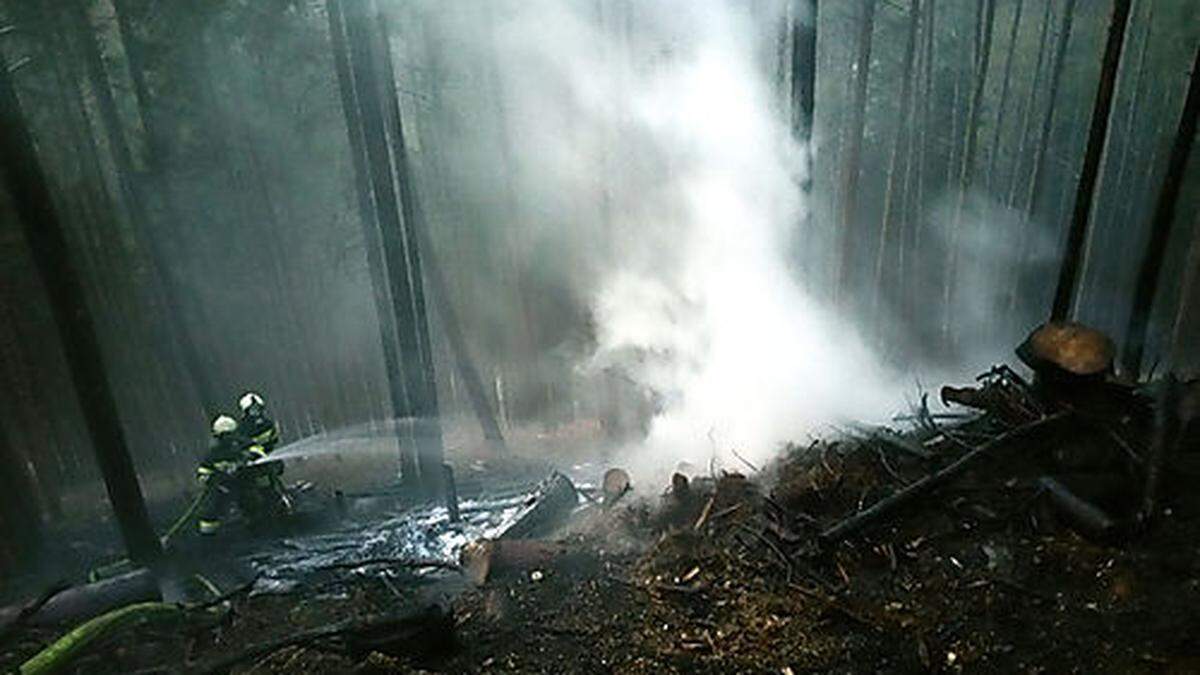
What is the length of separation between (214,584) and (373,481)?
23.2 ft

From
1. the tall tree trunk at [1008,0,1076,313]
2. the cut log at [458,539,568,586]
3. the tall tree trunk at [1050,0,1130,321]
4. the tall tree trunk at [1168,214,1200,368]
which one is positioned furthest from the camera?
the tall tree trunk at [1008,0,1076,313]

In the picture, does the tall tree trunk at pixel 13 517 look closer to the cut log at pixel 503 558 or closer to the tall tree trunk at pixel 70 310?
the tall tree trunk at pixel 70 310

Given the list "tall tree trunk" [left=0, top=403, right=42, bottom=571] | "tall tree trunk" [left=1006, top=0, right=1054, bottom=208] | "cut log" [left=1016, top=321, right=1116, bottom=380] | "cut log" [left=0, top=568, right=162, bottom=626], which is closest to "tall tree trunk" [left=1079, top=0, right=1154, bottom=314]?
"tall tree trunk" [left=1006, top=0, right=1054, bottom=208]

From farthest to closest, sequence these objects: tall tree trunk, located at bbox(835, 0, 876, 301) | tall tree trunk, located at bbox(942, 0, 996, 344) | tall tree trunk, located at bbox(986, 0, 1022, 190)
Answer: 1. tall tree trunk, located at bbox(986, 0, 1022, 190)
2. tall tree trunk, located at bbox(942, 0, 996, 344)
3. tall tree trunk, located at bbox(835, 0, 876, 301)

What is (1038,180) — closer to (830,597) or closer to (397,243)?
(397,243)

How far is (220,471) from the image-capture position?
8.73m

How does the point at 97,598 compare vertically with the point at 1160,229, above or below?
below

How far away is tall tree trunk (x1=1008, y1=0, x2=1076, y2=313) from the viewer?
Result: 19.4m

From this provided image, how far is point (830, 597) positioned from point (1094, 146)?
5.98m


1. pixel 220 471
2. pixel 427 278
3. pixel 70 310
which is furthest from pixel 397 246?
pixel 427 278

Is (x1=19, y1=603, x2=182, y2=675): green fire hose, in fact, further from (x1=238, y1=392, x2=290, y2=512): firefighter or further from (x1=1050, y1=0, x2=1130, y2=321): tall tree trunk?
(x1=1050, y1=0, x2=1130, y2=321): tall tree trunk

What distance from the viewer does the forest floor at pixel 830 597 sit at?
4727mm

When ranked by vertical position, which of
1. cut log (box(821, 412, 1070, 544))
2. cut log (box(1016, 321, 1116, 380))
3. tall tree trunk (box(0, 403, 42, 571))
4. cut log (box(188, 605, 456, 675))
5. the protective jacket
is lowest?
tall tree trunk (box(0, 403, 42, 571))

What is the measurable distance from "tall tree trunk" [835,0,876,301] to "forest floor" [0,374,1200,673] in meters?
13.5
